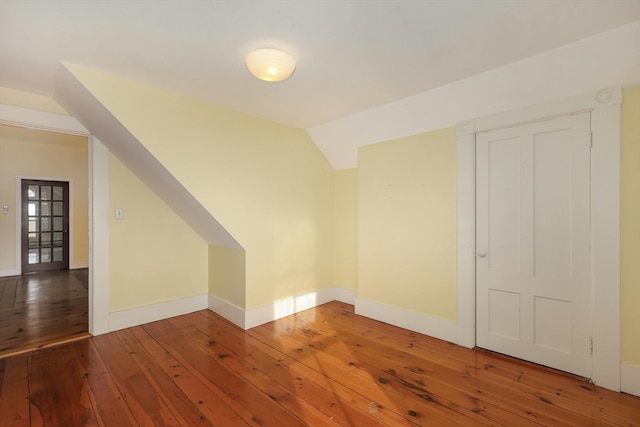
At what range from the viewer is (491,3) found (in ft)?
5.05

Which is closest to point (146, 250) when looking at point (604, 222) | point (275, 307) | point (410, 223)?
point (275, 307)

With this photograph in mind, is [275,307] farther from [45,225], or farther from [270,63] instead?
[45,225]

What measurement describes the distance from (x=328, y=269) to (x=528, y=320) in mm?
2357

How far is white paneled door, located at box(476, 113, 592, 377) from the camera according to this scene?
2.17m

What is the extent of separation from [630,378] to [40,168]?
9.15m

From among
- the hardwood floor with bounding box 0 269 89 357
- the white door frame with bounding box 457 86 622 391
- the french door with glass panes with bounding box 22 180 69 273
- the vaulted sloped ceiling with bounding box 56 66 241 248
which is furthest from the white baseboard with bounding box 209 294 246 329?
the french door with glass panes with bounding box 22 180 69 273

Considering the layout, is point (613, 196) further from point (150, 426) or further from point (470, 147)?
point (150, 426)

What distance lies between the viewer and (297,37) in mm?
1822

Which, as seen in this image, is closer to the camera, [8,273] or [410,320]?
[410,320]

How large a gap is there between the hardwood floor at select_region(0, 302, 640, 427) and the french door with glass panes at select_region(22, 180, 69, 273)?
4.97 m

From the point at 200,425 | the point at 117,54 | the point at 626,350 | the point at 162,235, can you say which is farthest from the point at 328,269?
the point at 117,54

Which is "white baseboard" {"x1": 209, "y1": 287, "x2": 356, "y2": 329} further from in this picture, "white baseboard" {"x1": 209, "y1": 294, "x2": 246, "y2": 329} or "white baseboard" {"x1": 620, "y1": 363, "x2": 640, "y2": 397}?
"white baseboard" {"x1": 620, "y1": 363, "x2": 640, "y2": 397}

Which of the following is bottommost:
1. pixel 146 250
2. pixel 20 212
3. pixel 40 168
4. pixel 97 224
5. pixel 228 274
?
pixel 228 274

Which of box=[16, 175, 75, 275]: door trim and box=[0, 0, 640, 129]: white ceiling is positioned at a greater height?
box=[0, 0, 640, 129]: white ceiling
